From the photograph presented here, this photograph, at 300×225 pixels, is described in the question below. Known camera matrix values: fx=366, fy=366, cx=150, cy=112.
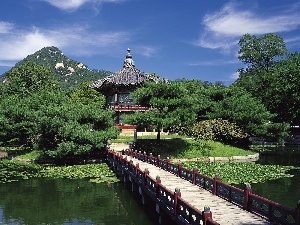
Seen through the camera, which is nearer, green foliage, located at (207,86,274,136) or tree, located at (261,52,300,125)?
green foliage, located at (207,86,274,136)

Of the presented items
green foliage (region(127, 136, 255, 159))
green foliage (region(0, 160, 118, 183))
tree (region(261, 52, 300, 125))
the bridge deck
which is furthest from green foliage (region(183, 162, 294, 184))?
tree (region(261, 52, 300, 125))

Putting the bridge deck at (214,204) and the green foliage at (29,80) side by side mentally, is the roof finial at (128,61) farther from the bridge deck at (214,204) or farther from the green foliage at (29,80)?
the bridge deck at (214,204)

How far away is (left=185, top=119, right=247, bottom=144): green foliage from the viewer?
41062 mm

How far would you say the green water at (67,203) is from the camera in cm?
1695

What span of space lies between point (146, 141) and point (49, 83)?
41841 mm

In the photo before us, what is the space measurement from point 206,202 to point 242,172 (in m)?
14.4

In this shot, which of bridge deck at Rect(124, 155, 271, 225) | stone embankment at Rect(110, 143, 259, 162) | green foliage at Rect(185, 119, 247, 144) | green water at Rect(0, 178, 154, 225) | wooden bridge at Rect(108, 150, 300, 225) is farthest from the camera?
green foliage at Rect(185, 119, 247, 144)

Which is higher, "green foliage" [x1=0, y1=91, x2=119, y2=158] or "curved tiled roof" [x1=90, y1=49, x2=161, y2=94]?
"curved tiled roof" [x1=90, y1=49, x2=161, y2=94]

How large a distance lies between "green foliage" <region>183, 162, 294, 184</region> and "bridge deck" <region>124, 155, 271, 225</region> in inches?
235

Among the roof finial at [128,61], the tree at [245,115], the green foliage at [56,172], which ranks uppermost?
the roof finial at [128,61]

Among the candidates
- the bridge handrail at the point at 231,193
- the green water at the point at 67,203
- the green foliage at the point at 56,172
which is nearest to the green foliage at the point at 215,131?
the green foliage at the point at 56,172

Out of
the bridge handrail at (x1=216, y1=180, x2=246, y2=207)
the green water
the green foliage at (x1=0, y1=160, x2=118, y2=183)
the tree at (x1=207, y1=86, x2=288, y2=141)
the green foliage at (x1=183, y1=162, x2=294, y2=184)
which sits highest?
the tree at (x1=207, y1=86, x2=288, y2=141)

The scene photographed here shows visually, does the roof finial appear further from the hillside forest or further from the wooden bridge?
the wooden bridge

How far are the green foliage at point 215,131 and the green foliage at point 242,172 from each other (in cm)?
983
